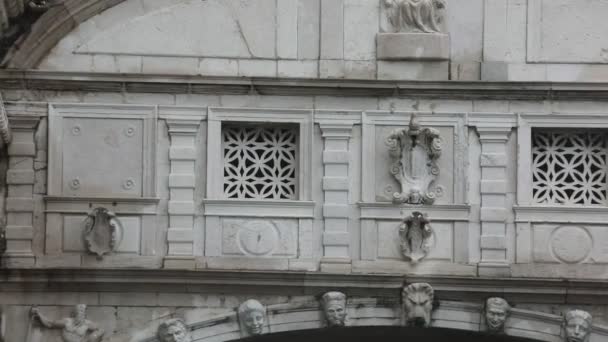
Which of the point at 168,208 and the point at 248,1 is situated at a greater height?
the point at 248,1

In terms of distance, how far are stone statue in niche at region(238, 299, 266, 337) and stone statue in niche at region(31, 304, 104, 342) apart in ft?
4.12

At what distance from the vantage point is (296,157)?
93.8 ft

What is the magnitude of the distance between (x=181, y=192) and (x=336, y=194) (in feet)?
4.49

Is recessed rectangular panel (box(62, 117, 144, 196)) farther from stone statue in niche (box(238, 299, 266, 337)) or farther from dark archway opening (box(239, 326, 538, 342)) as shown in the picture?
dark archway opening (box(239, 326, 538, 342))

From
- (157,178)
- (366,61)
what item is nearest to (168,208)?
(157,178)

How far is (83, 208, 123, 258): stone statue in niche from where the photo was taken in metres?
28.2

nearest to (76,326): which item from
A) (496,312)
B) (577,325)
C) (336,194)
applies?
(336,194)

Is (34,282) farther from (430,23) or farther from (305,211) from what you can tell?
(430,23)

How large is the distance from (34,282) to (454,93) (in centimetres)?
407

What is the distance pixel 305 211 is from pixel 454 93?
169 centimetres

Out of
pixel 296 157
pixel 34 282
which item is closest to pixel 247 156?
pixel 296 157

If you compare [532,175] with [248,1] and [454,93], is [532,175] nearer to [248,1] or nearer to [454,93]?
[454,93]

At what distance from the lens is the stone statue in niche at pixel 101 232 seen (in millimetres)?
28250

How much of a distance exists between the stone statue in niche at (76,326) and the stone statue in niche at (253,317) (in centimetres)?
126
